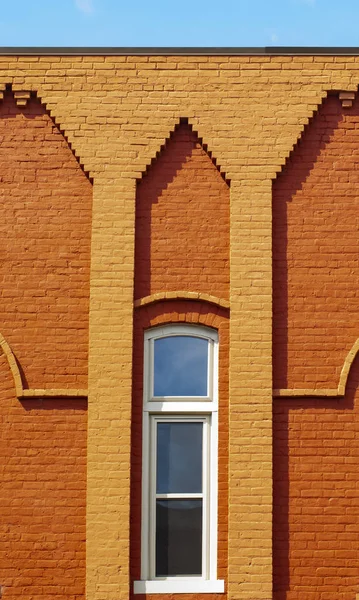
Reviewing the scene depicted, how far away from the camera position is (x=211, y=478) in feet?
38.0

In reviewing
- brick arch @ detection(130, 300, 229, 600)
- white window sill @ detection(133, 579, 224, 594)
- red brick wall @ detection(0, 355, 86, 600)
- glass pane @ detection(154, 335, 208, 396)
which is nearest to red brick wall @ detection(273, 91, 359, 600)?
brick arch @ detection(130, 300, 229, 600)

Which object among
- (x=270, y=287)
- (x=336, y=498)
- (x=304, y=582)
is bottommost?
(x=304, y=582)

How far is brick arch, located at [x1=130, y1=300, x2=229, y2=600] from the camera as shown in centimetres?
1137

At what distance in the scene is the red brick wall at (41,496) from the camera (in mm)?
11266

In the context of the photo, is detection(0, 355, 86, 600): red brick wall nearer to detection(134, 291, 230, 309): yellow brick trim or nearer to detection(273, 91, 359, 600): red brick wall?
detection(134, 291, 230, 309): yellow brick trim

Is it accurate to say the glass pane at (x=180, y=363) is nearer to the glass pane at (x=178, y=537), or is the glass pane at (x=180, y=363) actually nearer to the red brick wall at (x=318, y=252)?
the red brick wall at (x=318, y=252)

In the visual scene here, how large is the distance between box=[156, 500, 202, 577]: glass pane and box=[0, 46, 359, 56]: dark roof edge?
4.95 m

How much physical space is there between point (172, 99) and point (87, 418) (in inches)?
144

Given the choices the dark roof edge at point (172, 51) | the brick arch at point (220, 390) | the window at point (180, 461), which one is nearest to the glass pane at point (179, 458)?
the window at point (180, 461)

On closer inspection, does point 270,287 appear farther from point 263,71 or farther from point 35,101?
point 35,101

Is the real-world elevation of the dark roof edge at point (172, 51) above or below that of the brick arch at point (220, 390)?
above

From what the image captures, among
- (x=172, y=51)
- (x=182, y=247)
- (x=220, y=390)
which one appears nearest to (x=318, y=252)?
(x=182, y=247)

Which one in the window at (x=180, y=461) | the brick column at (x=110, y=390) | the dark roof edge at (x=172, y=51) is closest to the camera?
the brick column at (x=110, y=390)

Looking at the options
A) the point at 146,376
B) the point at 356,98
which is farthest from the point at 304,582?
the point at 356,98
